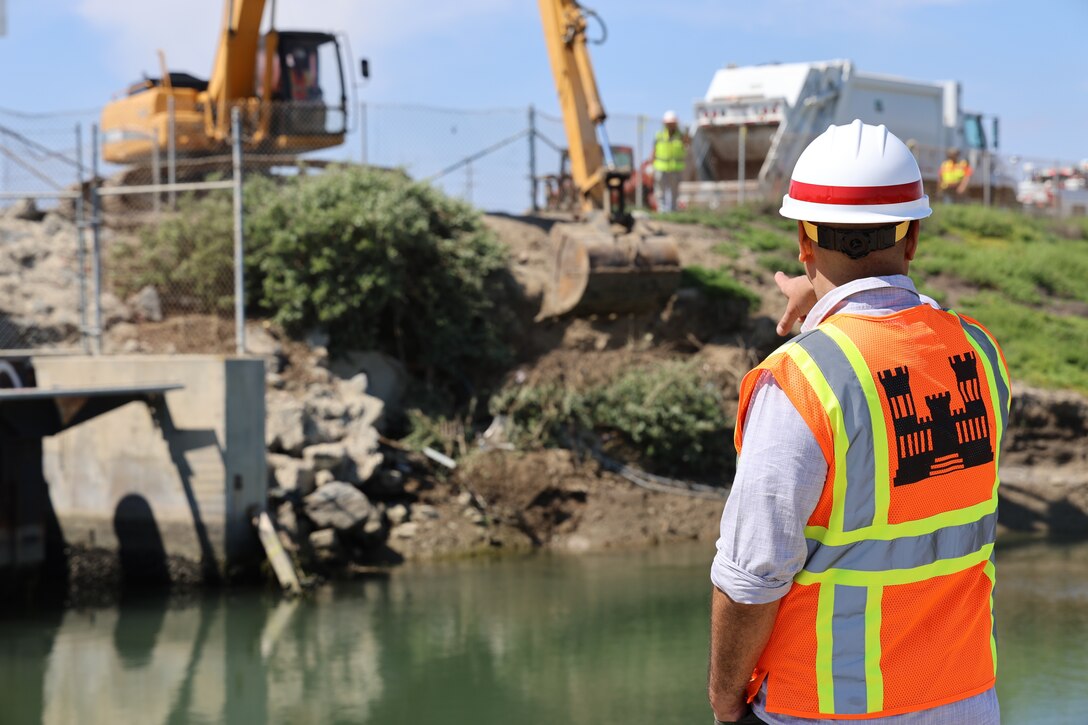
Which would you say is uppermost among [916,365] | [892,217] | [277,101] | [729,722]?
[277,101]

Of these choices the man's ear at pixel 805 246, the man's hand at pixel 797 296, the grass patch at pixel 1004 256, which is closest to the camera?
the man's ear at pixel 805 246

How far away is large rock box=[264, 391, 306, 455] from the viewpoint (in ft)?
43.3

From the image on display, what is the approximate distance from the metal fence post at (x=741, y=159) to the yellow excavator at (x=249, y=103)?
807cm

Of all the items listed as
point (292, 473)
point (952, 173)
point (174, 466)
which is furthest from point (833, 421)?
point (952, 173)

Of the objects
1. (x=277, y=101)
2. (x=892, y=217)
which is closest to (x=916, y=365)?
(x=892, y=217)

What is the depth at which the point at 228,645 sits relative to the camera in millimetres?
10211

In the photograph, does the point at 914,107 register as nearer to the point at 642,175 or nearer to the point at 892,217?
the point at 642,175

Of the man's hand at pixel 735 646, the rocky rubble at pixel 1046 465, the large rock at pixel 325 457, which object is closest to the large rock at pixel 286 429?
the large rock at pixel 325 457

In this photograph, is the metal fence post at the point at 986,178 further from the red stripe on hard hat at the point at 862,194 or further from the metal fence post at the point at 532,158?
the red stripe on hard hat at the point at 862,194

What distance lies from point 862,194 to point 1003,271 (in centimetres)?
1975

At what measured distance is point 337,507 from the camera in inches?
497

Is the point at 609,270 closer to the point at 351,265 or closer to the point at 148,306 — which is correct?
the point at 351,265

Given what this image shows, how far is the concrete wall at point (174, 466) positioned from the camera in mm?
11844

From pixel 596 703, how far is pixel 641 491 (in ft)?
20.1
